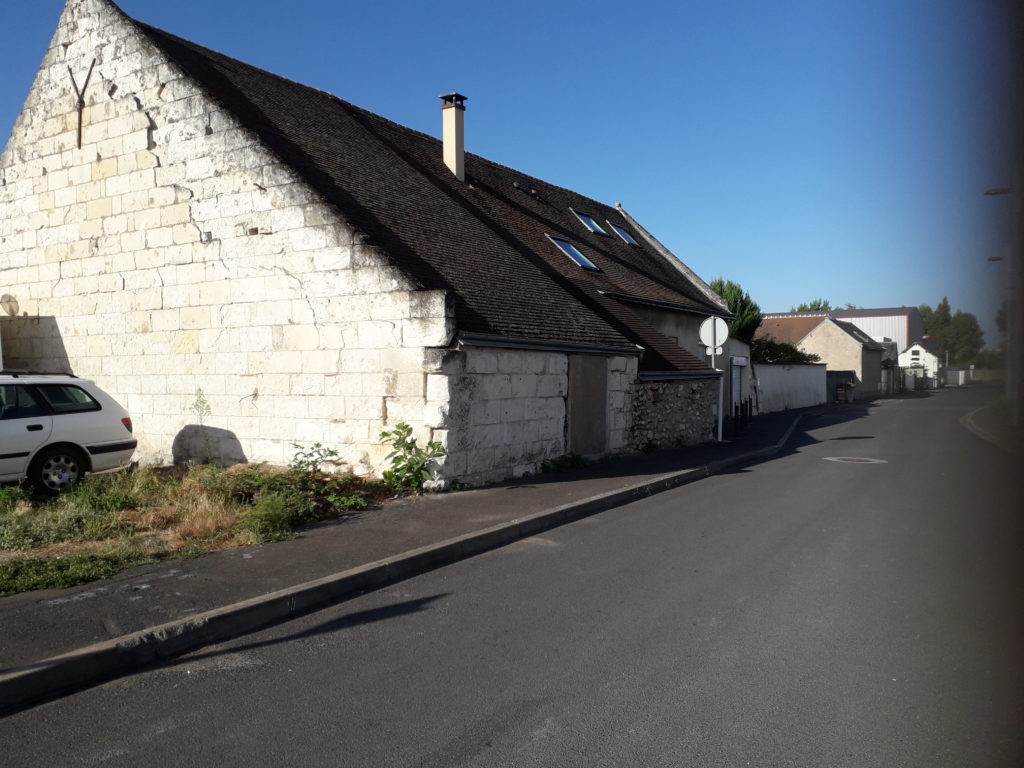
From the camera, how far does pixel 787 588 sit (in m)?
5.80

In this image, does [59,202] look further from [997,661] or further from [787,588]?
[997,661]

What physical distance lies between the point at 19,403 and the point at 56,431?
1.76ft

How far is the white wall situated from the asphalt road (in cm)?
2571

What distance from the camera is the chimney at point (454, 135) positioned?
17.9 metres

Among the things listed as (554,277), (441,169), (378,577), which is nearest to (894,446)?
(554,277)

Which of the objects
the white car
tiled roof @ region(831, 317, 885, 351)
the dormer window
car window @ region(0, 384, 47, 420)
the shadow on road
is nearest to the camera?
the shadow on road

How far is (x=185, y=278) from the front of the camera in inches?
457

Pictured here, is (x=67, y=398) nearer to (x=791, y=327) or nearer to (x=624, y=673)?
(x=624, y=673)

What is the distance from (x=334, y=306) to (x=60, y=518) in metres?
4.30

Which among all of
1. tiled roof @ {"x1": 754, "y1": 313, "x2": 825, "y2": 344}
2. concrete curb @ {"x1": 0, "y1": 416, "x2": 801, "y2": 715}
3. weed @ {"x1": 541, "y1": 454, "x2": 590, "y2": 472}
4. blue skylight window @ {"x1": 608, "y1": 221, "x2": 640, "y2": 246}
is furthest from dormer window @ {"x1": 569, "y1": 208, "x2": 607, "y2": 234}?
tiled roof @ {"x1": 754, "y1": 313, "x2": 825, "y2": 344}

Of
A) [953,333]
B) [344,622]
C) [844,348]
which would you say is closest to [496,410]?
[344,622]

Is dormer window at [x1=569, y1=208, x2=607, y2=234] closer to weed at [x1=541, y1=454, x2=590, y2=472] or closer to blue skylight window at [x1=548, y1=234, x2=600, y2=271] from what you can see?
blue skylight window at [x1=548, y1=234, x2=600, y2=271]

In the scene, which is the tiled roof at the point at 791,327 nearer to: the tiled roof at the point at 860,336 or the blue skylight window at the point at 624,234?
the tiled roof at the point at 860,336

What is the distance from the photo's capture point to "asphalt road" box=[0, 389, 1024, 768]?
322 cm
